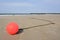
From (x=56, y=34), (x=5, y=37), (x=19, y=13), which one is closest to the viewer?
(x=5, y=37)

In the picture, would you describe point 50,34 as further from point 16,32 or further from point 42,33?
point 16,32

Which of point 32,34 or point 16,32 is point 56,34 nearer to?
point 32,34

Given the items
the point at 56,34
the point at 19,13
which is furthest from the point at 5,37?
the point at 19,13

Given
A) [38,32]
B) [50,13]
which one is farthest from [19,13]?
[38,32]

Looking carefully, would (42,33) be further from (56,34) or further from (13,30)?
(13,30)

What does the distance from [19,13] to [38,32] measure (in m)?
4.14

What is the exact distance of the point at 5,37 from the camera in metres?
2.85

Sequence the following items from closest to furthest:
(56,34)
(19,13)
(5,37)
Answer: (5,37), (56,34), (19,13)

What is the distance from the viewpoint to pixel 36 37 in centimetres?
285

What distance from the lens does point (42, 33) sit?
3.15m

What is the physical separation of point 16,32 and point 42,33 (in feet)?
1.63

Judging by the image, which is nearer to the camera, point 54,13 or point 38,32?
point 38,32

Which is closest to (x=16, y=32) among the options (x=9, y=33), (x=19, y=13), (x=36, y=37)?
(x=9, y=33)

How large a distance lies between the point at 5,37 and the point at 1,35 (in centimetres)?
16
